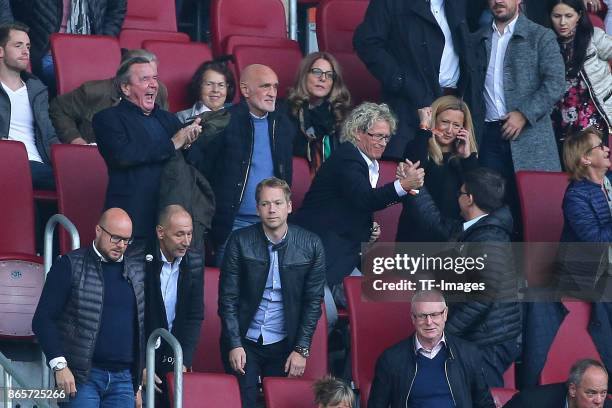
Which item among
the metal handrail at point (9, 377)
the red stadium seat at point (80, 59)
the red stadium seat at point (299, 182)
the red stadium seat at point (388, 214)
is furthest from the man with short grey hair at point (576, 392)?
the red stadium seat at point (80, 59)

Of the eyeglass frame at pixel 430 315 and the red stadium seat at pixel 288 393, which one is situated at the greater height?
the eyeglass frame at pixel 430 315

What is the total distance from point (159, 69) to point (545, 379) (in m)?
3.04

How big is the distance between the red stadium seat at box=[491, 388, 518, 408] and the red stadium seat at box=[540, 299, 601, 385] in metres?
0.49

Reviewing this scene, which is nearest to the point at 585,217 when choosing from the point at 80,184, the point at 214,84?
the point at 214,84

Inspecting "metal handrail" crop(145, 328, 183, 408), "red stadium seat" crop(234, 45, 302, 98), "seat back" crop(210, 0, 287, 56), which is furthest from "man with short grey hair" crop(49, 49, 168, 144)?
"metal handrail" crop(145, 328, 183, 408)

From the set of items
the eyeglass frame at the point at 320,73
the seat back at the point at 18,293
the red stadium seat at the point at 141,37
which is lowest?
the seat back at the point at 18,293

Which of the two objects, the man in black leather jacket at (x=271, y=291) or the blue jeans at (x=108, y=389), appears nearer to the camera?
the blue jeans at (x=108, y=389)

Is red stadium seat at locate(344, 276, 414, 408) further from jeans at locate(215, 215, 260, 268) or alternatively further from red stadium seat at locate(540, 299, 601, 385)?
red stadium seat at locate(540, 299, 601, 385)

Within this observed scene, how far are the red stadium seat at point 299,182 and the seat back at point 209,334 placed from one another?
1168 millimetres

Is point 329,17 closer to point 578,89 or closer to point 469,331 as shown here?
point 578,89

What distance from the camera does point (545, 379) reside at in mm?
10562

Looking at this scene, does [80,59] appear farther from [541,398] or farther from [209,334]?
[541,398]

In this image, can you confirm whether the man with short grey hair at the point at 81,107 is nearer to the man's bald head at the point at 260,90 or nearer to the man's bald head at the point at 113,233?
the man's bald head at the point at 260,90

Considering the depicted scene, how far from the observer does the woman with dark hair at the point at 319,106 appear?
1138cm
